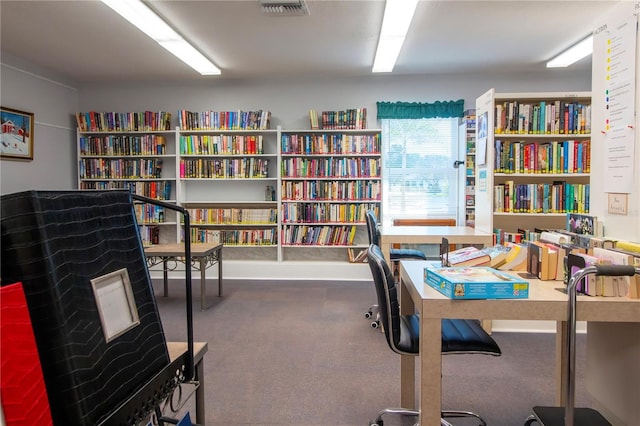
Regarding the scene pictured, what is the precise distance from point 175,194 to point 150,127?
950 mm

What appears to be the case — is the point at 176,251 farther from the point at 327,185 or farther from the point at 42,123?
the point at 42,123

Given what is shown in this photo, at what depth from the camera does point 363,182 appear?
532 cm

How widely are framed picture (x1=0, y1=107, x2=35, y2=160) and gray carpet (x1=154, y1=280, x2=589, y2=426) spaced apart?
8.23 feet

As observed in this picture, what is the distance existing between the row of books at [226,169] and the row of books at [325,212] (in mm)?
613

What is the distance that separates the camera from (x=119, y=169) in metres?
5.51

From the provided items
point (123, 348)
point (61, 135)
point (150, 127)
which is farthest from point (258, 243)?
point (123, 348)

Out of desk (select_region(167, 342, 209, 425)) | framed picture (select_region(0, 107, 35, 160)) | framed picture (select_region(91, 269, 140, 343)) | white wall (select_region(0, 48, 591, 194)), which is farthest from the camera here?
white wall (select_region(0, 48, 591, 194))

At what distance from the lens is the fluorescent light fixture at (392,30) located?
3.15 m

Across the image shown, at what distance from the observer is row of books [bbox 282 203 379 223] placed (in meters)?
5.36

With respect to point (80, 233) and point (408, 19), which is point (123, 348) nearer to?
point (80, 233)

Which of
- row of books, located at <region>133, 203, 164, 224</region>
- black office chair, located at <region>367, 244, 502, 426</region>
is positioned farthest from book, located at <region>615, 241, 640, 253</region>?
row of books, located at <region>133, 203, 164, 224</region>

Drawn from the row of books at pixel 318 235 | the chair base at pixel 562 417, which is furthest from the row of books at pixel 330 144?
the chair base at pixel 562 417

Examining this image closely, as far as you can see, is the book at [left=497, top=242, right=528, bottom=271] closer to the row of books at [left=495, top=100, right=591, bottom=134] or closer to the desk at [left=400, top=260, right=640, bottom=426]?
the desk at [left=400, top=260, right=640, bottom=426]

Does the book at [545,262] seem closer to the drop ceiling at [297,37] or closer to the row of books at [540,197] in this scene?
the row of books at [540,197]
